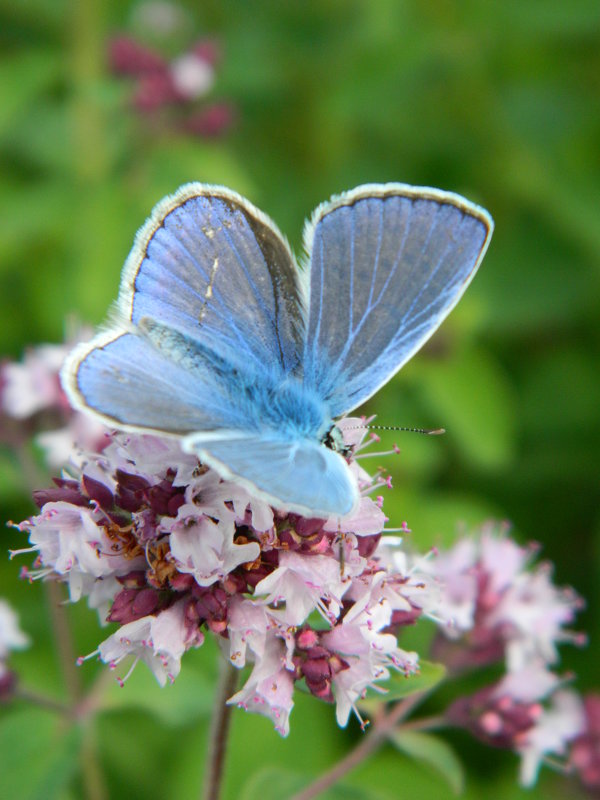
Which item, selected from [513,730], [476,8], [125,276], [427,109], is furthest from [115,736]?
[476,8]

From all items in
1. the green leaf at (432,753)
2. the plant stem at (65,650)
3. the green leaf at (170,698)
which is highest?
the plant stem at (65,650)

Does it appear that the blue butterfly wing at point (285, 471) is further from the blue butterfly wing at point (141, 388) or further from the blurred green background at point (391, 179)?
the blurred green background at point (391, 179)

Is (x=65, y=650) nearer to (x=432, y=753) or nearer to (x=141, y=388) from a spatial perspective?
(x=432, y=753)

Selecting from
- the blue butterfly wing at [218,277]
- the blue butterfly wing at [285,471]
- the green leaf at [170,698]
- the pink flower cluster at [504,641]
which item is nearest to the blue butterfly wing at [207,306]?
the blue butterfly wing at [218,277]

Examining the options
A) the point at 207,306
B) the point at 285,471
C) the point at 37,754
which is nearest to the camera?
the point at 285,471

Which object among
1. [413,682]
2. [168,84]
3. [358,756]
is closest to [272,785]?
[358,756]
